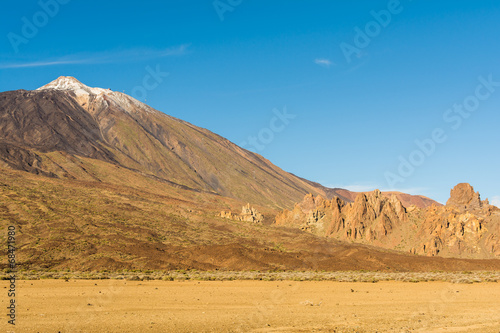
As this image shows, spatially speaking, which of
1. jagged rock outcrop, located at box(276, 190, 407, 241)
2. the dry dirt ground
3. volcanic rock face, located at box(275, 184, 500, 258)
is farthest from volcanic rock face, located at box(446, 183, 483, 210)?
the dry dirt ground

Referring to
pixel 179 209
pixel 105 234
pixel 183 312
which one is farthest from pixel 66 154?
pixel 183 312

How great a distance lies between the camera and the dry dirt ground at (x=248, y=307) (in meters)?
A: 19.8

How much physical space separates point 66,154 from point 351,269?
15162 centimetres

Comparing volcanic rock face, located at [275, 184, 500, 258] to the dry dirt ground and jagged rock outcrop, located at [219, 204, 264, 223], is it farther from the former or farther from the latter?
the dry dirt ground

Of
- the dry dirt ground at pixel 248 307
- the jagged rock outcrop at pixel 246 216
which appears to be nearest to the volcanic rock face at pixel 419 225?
the jagged rock outcrop at pixel 246 216

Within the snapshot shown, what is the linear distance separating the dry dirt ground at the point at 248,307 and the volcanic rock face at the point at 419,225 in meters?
41.3

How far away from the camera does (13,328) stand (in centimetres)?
1844

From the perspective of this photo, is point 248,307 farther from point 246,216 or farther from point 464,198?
point 246,216

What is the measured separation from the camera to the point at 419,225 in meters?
88.4

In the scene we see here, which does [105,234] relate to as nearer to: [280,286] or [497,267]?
[280,286]

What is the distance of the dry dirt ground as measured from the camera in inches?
779

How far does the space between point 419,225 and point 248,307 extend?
70.8 metres

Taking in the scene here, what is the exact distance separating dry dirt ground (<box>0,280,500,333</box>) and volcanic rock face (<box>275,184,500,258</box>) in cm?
4133

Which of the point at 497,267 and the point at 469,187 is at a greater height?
the point at 469,187
